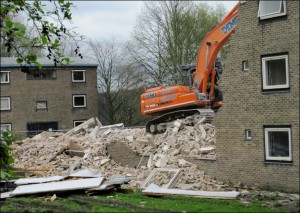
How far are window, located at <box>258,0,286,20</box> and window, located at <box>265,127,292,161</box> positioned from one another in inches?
147

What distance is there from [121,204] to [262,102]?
18.9 feet

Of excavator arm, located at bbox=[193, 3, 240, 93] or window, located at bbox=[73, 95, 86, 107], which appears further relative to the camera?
window, located at bbox=[73, 95, 86, 107]

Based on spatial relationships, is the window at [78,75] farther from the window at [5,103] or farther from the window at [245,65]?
the window at [245,65]

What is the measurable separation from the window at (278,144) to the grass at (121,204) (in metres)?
2.47

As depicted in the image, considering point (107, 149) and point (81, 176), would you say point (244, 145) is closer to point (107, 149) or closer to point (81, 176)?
point (81, 176)

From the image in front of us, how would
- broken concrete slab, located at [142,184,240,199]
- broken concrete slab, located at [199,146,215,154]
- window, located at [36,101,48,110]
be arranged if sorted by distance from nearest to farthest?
broken concrete slab, located at [142,184,240,199] < broken concrete slab, located at [199,146,215,154] < window, located at [36,101,48,110]

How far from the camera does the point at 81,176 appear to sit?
749 inches

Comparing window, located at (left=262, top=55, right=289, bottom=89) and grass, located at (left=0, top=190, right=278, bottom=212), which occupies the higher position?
window, located at (left=262, top=55, right=289, bottom=89)

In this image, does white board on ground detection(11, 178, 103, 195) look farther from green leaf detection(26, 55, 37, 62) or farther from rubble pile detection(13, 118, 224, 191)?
green leaf detection(26, 55, 37, 62)

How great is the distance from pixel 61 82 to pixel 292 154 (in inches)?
1340

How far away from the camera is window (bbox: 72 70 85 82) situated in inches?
1860

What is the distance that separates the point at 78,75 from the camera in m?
47.5

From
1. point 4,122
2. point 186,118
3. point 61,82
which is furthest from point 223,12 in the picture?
point 186,118

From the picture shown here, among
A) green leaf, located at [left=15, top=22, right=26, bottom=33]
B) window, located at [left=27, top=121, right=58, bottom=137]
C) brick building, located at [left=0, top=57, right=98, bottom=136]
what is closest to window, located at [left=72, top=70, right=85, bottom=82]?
brick building, located at [left=0, top=57, right=98, bottom=136]
